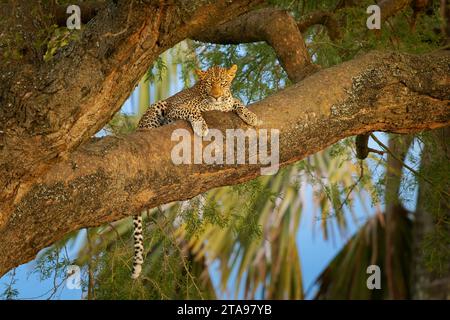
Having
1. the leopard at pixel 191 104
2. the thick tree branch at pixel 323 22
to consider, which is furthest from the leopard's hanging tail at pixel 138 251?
the thick tree branch at pixel 323 22

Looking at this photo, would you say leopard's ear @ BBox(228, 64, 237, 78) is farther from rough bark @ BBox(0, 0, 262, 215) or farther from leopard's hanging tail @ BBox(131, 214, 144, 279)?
rough bark @ BBox(0, 0, 262, 215)

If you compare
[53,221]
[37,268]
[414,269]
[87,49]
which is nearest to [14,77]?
[87,49]

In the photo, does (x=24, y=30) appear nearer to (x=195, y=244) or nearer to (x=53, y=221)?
(x=53, y=221)

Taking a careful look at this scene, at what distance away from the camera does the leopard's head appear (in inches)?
206

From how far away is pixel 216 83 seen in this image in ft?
17.5

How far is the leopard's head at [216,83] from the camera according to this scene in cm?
524

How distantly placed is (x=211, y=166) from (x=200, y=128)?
233mm

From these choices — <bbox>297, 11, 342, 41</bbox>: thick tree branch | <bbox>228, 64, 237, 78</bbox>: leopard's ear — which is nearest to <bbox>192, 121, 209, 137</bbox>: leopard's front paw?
<bbox>228, 64, 237, 78</bbox>: leopard's ear

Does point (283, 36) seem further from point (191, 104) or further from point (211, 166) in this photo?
point (211, 166)

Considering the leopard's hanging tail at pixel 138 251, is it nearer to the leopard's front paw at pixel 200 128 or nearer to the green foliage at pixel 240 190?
the green foliage at pixel 240 190

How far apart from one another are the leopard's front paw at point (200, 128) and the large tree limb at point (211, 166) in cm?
6

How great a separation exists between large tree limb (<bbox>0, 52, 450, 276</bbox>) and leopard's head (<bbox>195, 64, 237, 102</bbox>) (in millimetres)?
863
